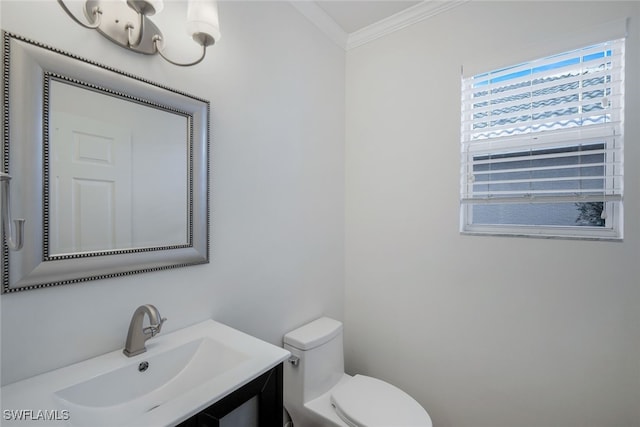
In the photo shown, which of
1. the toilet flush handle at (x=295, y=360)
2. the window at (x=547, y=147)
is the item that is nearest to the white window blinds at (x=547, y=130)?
the window at (x=547, y=147)

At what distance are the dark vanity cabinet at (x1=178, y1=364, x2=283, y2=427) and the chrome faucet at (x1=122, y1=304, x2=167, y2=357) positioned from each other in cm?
32

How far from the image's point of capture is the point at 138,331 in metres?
0.94

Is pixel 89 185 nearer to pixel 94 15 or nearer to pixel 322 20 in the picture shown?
pixel 94 15

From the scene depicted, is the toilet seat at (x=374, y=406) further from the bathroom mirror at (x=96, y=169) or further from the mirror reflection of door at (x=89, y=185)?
the mirror reflection of door at (x=89, y=185)

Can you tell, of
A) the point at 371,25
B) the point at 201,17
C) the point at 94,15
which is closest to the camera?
the point at 94,15

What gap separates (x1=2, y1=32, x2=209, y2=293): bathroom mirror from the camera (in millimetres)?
778

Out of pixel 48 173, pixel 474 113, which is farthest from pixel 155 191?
pixel 474 113

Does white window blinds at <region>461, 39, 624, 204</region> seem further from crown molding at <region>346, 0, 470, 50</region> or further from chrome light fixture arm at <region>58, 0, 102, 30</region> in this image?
chrome light fixture arm at <region>58, 0, 102, 30</region>

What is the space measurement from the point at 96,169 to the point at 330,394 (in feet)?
4.90

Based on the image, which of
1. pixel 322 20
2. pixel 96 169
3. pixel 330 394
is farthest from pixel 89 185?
pixel 322 20

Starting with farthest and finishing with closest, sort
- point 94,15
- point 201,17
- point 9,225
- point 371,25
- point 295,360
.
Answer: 1. point 371,25
2. point 295,360
3. point 201,17
4. point 94,15
5. point 9,225

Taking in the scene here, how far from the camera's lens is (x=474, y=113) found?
1.59m

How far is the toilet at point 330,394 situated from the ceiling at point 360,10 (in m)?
1.88

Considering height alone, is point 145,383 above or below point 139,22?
below
